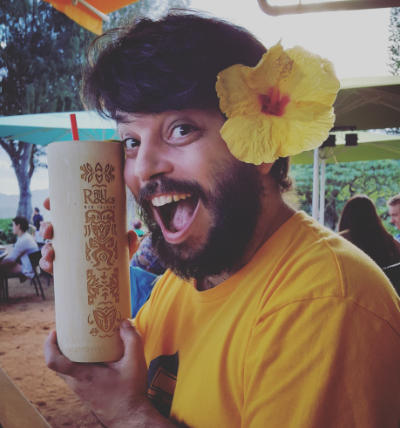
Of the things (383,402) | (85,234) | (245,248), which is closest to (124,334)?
(85,234)

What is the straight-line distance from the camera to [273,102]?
0.89 metres

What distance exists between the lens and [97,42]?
3.92 feet

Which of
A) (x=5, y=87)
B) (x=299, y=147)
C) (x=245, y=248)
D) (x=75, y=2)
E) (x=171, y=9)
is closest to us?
(x=299, y=147)

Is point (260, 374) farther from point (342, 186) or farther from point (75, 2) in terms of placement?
point (342, 186)

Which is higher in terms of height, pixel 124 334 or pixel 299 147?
pixel 299 147

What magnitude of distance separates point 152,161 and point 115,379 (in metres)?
0.51

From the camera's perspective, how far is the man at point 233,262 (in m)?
0.69

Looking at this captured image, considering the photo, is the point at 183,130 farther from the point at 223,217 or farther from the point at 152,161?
the point at 223,217

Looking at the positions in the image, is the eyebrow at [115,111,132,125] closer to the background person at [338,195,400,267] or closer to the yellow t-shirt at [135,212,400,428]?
the yellow t-shirt at [135,212,400,428]

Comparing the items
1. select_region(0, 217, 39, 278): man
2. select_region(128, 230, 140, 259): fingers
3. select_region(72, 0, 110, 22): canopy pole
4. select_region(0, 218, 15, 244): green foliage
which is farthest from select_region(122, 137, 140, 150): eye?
select_region(0, 218, 15, 244): green foliage

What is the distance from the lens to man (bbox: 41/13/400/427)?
69 cm

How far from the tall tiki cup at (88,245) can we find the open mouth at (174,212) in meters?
0.11

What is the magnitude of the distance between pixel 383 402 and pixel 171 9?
104 cm

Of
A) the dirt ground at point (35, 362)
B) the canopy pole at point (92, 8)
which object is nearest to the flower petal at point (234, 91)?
the canopy pole at point (92, 8)
